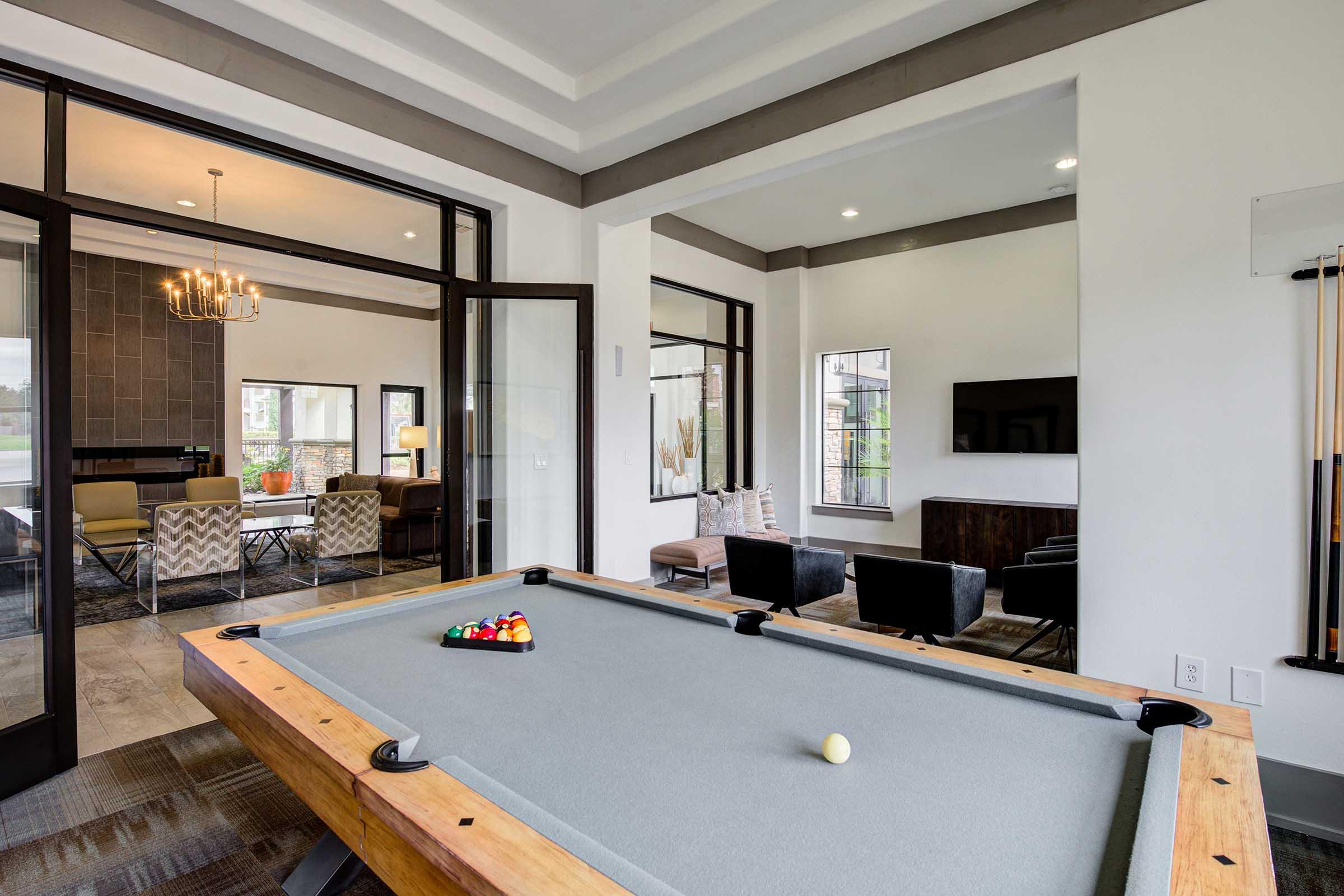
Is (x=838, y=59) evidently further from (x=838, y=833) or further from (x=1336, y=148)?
(x=838, y=833)

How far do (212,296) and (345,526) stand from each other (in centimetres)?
301

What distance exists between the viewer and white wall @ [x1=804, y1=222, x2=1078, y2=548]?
5535 mm

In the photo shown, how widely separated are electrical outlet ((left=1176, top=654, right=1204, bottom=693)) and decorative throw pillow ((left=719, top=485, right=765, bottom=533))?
3.90m

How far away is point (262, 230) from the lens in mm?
3479

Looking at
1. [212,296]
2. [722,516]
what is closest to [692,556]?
[722,516]

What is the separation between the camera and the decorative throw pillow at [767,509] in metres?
6.34

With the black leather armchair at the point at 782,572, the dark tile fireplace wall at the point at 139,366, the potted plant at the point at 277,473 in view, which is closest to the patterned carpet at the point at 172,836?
the black leather armchair at the point at 782,572

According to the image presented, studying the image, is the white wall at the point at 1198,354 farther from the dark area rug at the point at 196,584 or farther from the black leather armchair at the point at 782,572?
the dark area rug at the point at 196,584

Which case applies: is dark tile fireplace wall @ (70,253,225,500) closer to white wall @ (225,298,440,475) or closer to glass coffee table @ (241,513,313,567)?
white wall @ (225,298,440,475)

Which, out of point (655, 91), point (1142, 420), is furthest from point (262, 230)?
point (1142, 420)

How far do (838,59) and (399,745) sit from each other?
10.6ft

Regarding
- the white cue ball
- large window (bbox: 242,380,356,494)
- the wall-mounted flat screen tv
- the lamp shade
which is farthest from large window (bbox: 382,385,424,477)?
the white cue ball

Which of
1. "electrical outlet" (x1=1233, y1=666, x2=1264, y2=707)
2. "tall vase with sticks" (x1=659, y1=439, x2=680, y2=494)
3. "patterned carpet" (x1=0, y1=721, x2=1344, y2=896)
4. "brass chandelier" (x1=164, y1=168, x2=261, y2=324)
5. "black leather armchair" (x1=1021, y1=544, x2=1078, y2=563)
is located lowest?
"patterned carpet" (x1=0, y1=721, x2=1344, y2=896)

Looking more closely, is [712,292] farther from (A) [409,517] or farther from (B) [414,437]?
(B) [414,437]
